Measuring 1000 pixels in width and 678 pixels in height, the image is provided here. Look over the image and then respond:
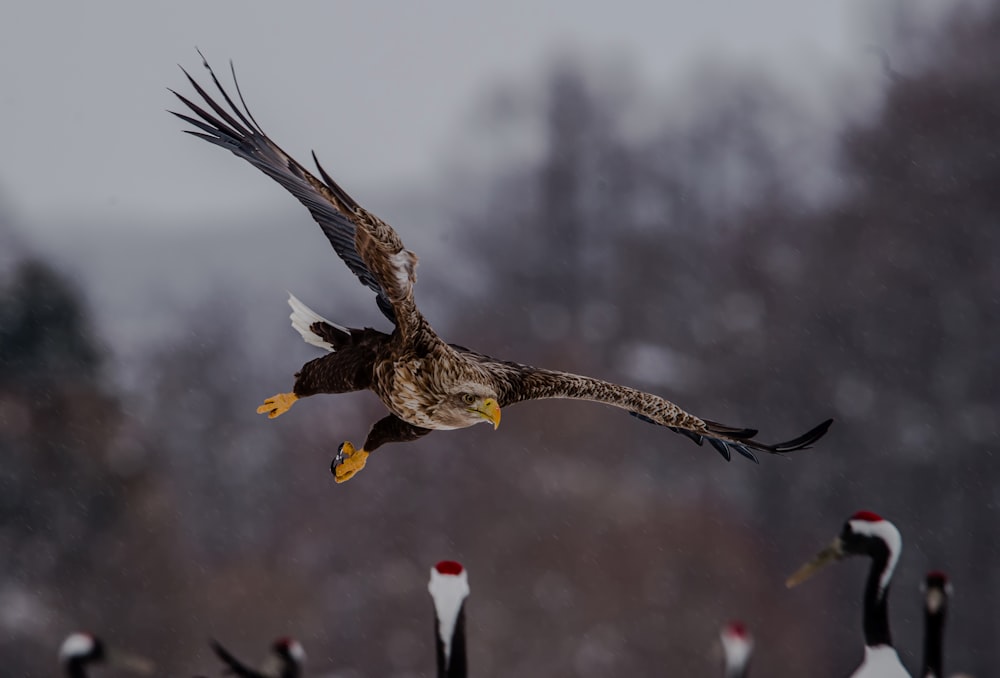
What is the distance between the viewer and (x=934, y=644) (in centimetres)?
620

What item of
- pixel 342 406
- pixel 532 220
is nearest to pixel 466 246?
pixel 532 220

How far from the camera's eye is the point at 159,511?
11062 mm

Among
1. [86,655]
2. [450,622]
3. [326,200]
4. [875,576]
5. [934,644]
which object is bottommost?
[86,655]

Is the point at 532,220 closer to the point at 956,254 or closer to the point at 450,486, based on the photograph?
the point at 450,486

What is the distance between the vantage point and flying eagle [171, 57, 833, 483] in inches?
102

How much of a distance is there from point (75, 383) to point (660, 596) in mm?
5330

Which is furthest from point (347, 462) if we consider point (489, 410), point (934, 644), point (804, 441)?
point (934, 644)

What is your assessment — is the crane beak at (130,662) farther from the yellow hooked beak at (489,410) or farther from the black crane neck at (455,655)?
the yellow hooked beak at (489,410)

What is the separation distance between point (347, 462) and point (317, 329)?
1.86 ft

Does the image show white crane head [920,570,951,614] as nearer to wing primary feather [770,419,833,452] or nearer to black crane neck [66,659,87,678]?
wing primary feather [770,419,833,452]

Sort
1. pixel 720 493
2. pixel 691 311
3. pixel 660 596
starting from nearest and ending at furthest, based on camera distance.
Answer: pixel 660 596 → pixel 720 493 → pixel 691 311

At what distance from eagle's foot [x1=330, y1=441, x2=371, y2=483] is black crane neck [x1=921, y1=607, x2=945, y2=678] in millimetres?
4001

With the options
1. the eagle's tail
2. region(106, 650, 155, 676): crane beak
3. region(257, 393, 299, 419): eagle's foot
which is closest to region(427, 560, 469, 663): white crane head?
region(106, 650, 155, 676): crane beak

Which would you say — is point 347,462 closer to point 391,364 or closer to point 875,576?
point 391,364
